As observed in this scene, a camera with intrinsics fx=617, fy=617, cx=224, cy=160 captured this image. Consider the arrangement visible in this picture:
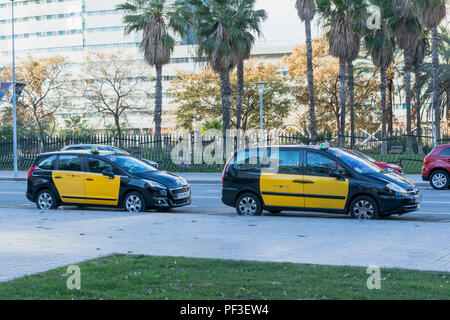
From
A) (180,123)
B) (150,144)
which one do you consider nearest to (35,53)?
(180,123)

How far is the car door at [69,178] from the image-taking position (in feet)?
49.3

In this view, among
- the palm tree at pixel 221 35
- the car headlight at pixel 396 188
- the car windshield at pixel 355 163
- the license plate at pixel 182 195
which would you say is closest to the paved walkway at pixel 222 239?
the car headlight at pixel 396 188

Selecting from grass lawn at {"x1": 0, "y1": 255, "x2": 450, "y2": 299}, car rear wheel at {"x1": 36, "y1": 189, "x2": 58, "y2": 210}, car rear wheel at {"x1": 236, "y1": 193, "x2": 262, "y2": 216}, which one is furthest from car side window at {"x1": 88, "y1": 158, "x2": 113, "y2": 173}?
grass lawn at {"x1": 0, "y1": 255, "x2": 450, "y2": 299}

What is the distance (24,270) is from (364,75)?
51483 mm

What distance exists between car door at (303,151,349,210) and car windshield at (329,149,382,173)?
22 centimetres

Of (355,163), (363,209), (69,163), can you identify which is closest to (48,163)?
(69,163)

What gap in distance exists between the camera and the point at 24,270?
7629mm

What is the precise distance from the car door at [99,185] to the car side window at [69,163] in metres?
0.29

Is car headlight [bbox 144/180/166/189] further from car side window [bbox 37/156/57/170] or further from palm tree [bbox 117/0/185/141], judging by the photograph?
palm tree [bbox 117/0/185/141]

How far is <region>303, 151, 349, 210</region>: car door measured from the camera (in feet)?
42.2

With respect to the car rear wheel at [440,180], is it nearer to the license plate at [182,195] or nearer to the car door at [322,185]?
the car door at [322,185]

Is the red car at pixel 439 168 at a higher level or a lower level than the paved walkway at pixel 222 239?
higher
